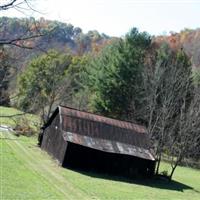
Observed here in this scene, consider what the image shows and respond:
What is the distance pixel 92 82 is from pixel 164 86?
13.0 metres

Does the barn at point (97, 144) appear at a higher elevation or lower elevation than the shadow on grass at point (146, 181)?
higher

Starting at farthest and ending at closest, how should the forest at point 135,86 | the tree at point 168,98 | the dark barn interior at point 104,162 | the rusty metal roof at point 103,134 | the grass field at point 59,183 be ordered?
1. the forest at point 135,86
2. the tree at point 168,98
3. the rusty metal roof at point 103,134
4. the dark barn interior at point 104,162
5. the grass field at point 59,183

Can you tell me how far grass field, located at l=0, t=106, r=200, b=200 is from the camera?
25544 mm

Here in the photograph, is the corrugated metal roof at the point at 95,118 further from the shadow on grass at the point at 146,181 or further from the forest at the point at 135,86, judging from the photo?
the shadow on grass at the point at 146,181

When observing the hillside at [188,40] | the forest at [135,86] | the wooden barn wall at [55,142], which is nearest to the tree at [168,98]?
the forest at [135,86]

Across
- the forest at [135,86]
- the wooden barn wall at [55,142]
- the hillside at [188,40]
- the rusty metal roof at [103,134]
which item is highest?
the hillside at [188,40]

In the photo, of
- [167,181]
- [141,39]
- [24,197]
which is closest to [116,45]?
[141,39]

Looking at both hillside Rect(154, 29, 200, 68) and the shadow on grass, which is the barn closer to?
the shadow on grass

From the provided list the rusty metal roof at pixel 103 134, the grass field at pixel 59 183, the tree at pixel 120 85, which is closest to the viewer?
the grass field at pixel 59 183

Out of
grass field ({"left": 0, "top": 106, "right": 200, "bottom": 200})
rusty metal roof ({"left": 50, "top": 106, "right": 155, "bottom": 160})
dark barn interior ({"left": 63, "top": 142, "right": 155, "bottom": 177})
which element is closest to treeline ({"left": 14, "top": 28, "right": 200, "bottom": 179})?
rusty metal roof ({"left": 50, "top": 106, "right": 155, "bottom": 160})

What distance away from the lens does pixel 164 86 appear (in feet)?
184

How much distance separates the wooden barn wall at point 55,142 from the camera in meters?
38.4

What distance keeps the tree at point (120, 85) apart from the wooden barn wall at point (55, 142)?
627 inches

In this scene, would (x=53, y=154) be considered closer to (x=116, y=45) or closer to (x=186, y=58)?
(x=116, y=45)
